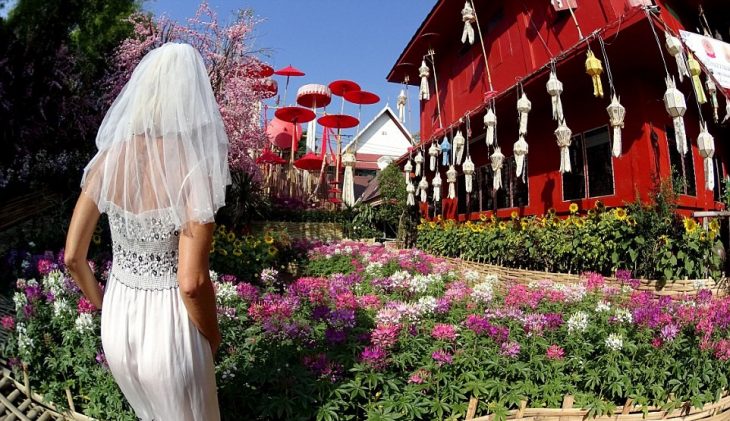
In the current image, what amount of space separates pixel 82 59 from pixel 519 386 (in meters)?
10.0

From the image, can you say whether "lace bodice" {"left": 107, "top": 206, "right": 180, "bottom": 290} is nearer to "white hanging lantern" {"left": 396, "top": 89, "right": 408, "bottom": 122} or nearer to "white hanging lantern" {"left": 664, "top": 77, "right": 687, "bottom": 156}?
"white hanging lantern" {"left": 664, "top": 77, "right": 687, "bottom": 156}

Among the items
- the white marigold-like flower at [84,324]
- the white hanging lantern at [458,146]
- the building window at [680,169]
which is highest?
the white hanging lantern at [458,146]

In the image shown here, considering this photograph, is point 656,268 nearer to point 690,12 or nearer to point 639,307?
point 639,307

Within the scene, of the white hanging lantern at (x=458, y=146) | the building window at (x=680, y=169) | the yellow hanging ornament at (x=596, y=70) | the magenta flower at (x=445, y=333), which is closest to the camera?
the magenta flower at (x=445, y=333)

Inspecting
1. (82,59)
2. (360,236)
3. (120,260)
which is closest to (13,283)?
(120,260)

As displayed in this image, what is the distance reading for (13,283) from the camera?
13.7 ft

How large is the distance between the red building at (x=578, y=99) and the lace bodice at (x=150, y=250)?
19.8 ft

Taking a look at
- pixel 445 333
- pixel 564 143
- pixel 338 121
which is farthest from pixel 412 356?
pixel 338 121

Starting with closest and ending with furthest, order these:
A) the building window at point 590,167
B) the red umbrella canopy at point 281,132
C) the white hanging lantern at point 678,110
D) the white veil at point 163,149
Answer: the white veil at point 163,149, the white hanging lantern at point 678,110, the building window at point 590,167, the red umbrella canopy at point 281,132

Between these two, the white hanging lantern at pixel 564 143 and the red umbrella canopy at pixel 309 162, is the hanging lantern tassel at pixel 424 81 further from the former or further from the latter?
the white hanging lantern at pixel 564 143

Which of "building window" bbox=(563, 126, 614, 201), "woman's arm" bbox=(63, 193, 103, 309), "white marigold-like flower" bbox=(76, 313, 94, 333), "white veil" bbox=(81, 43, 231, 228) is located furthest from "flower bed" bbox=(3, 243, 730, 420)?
"building window" bbox=(563, 126, 614, 201)

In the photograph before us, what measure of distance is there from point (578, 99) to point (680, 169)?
6.92ft

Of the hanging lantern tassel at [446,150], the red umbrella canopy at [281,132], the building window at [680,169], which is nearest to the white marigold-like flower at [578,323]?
the building window at [680,169]

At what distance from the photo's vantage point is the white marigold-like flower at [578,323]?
286 centimetres
